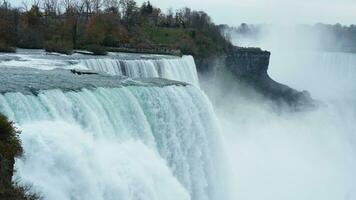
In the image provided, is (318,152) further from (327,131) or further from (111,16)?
(111,16)

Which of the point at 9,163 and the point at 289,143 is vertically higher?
the point at 9,163

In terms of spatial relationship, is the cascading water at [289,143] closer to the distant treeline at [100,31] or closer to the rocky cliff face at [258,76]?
the rocky cliff face at [258,76]

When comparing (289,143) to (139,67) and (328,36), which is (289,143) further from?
(328,36)

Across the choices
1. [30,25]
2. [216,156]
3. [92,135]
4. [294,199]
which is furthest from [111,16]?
[92,135]

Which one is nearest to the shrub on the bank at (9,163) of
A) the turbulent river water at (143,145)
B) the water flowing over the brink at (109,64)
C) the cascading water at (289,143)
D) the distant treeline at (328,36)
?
the turbulent river water at (143,145)

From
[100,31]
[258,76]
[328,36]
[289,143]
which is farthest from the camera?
[328,36]

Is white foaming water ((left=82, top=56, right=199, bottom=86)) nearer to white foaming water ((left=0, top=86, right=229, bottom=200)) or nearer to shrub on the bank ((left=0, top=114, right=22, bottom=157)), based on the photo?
white foaming water ((left=0, top=86, right=229, bottom=200))

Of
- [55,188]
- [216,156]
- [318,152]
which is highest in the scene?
[55,188]

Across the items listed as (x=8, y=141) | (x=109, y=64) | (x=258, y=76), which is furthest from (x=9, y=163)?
(x=258, y=76)
